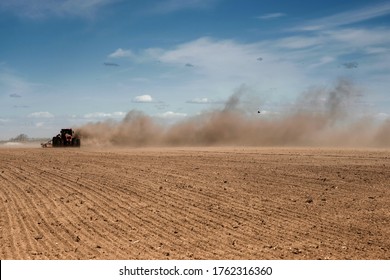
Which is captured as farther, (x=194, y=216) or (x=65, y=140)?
(x=65, y=140)

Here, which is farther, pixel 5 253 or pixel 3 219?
pixel 3 219

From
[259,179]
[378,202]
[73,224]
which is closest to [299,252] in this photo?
[73,224]

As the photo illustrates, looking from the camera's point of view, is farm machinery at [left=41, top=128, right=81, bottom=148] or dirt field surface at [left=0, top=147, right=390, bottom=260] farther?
farm machinery at [left=41, top=128, right=81, bottom=148]

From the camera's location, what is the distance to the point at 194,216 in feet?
45.2

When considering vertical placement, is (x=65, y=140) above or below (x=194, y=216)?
above

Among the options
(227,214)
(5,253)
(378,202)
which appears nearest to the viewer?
(5,253)

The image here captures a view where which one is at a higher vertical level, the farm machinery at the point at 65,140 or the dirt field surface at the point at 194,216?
the farm machinery at the point at 65,140

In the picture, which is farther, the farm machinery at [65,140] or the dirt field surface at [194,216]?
the farm machinery at [65,140]

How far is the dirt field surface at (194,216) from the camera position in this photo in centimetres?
1042

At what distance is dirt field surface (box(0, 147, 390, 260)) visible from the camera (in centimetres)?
1042

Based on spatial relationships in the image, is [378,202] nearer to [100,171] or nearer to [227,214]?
[227,214]

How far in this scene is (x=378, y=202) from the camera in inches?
644

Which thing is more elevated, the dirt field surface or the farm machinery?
the farm machinery

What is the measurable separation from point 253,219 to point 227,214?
0.92 meters
